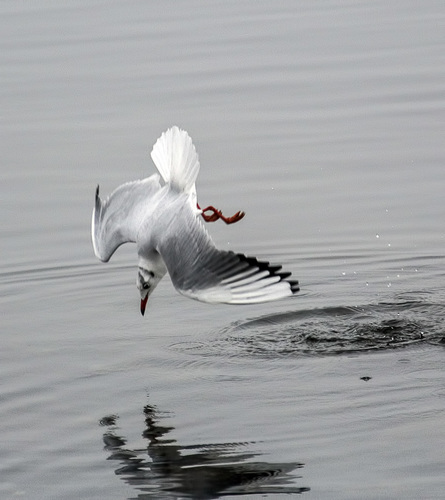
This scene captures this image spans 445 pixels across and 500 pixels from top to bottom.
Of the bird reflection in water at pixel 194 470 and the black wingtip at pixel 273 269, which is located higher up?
the black wingtip at pixel 273 269

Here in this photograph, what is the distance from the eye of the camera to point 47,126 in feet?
45.3

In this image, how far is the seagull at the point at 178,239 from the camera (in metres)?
6.89

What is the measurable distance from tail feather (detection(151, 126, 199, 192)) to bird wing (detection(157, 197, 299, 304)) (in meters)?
0.24

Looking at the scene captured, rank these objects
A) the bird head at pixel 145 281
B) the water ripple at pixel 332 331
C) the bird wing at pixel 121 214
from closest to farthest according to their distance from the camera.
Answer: the water ripple at pixel 332 331, the bird head at pixel 145 281, the bird wing at pixel 121 214

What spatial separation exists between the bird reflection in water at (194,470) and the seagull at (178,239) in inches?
30.1

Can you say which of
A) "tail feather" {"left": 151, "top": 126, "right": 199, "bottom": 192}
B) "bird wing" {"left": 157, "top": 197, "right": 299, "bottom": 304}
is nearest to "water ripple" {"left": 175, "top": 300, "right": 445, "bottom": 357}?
"bird wing" {"left": 157, "top": 197, "right": 299, "bottom": 304}

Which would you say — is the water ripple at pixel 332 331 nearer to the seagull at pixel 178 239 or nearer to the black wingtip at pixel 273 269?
the seagull at pixel 178 239

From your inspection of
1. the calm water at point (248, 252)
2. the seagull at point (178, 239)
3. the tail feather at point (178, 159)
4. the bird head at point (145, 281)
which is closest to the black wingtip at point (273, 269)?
the seagull at point (178, 239)

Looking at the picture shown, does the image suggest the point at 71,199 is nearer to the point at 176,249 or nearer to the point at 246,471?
the point at 176,249

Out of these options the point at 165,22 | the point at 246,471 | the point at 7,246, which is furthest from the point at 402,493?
the point at 165,22

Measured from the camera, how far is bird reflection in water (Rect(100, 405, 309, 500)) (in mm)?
6289

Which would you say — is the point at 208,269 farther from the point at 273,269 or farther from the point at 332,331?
the point at 332,331

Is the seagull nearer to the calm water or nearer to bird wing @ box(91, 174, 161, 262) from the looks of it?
bird wing @ box(91, 174, 161, 262)

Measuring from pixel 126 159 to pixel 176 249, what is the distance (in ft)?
16.3
